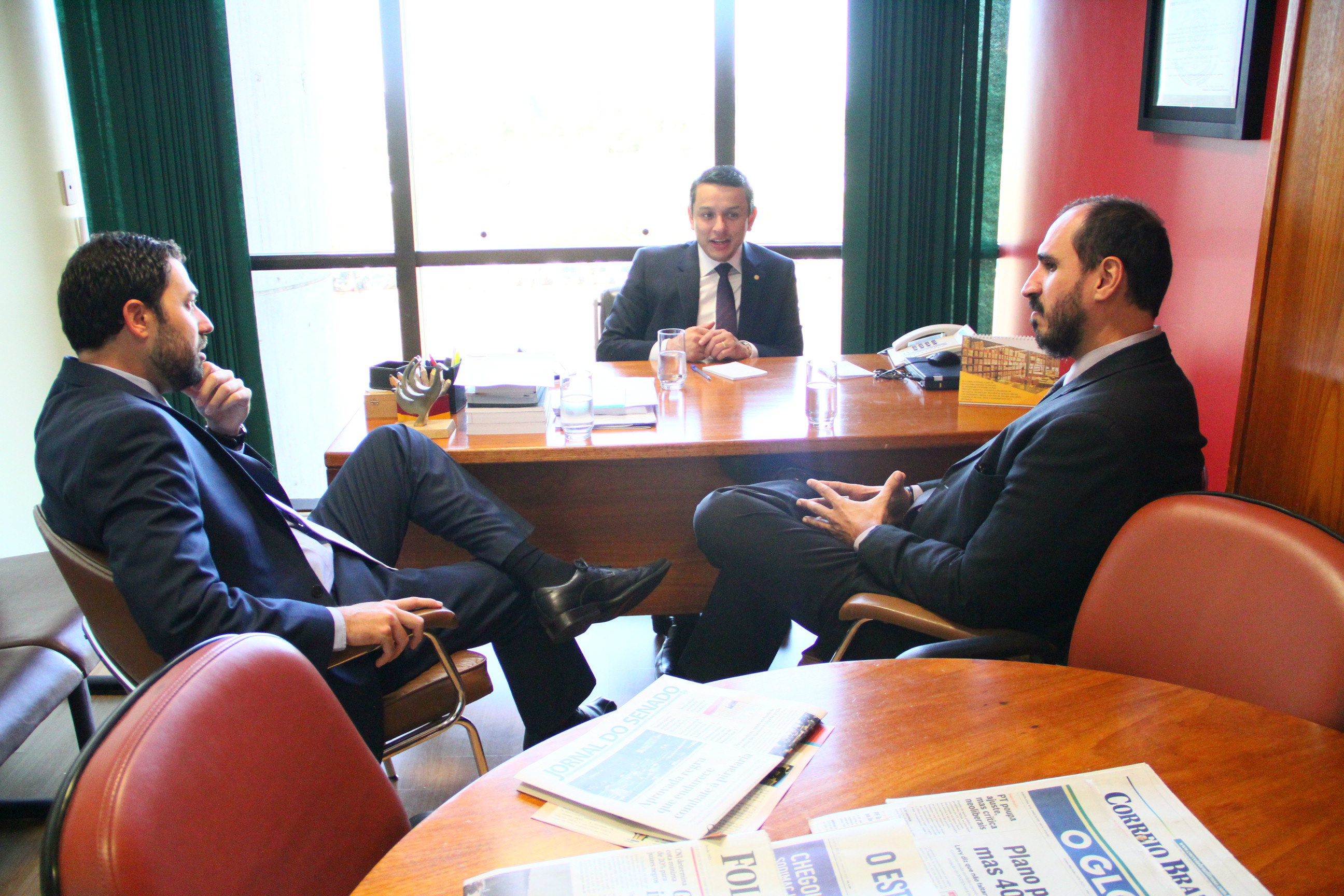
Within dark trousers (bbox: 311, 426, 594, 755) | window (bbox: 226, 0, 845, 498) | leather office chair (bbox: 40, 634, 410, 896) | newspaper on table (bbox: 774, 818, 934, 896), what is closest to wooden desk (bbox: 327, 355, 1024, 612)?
dark trousers (bbox: 311, 426, 594, 755)

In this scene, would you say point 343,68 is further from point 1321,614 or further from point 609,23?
point 1321,614

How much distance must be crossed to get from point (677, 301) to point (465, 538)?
1480mm

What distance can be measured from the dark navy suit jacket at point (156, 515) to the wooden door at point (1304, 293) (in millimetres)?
1587

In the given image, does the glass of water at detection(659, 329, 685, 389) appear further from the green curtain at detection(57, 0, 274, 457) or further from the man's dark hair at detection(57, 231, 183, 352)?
the green curtain at detection(57, 0, 274, 457)

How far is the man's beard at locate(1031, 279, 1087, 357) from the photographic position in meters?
1.80

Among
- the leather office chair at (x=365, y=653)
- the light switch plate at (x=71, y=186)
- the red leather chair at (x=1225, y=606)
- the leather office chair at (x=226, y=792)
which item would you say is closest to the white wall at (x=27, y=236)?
the light switch plate at (x=71, y=186)

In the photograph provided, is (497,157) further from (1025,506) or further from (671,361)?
(1025,506)

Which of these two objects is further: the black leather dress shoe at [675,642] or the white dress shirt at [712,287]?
the white dress shirt at [712,287]

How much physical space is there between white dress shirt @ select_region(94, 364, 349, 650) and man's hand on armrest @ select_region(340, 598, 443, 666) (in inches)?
1.5

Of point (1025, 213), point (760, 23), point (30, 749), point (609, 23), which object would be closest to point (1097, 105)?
point (1025, 213)

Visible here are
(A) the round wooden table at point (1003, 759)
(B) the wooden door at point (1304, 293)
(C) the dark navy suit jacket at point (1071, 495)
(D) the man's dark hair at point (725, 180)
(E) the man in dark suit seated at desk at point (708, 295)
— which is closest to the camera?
(A) the round wooden table at point (1003, 759)

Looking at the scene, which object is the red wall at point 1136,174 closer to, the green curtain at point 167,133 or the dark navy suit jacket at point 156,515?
the dark navy suit jacket at point 156,515

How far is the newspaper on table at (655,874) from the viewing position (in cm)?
82

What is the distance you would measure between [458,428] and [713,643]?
83cm
